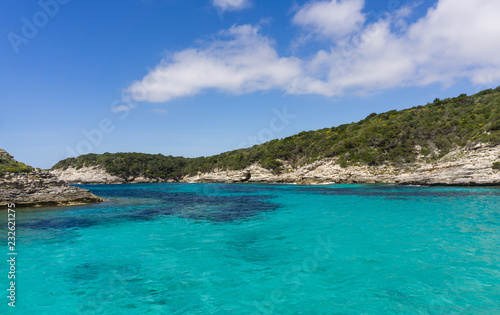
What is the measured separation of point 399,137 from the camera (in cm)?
7388

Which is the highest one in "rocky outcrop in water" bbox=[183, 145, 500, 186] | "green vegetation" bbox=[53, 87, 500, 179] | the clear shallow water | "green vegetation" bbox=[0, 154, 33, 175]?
"green vegetation" bbox=[53, 87, 500, 179]

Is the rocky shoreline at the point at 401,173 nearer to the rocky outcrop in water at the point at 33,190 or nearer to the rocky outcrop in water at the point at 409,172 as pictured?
the rocky outcrop in water at the point at 409,172

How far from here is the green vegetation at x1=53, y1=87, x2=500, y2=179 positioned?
61994 millimetres

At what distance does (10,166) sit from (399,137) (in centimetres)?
8386

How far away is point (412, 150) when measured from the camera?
6800cm

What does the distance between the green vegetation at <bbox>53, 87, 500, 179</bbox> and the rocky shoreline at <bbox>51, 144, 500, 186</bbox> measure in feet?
8.42

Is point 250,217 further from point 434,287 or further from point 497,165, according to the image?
point 497,165

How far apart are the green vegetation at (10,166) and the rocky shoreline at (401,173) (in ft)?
84.9

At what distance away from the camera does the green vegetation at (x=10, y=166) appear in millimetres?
27239

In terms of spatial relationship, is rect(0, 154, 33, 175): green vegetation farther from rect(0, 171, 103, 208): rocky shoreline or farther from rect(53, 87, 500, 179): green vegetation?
rect(53, 87, 500, 179): green vegetation

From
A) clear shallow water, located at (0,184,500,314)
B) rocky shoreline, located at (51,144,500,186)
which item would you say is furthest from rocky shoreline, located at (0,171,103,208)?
rocky shoreline, located at (51,144,500,186)

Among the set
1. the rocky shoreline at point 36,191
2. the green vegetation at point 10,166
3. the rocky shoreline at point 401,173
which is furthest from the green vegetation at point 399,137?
the green vegetation at point 10,166

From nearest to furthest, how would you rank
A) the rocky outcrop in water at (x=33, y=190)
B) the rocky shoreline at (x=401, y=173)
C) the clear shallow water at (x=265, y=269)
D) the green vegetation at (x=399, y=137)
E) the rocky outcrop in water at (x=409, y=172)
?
1. the clear shallow water at (x=265, y=269)
2. the rocky outcrop in water at (x=33, y=190)
3. the rocky outcrop in water at (x=409, y=172)
4. the rocky shoreline at (x=401, y=173)
5. the green vegetation at (x=399, y=137)

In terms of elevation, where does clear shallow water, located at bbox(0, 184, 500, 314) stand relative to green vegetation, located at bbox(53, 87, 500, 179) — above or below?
below
